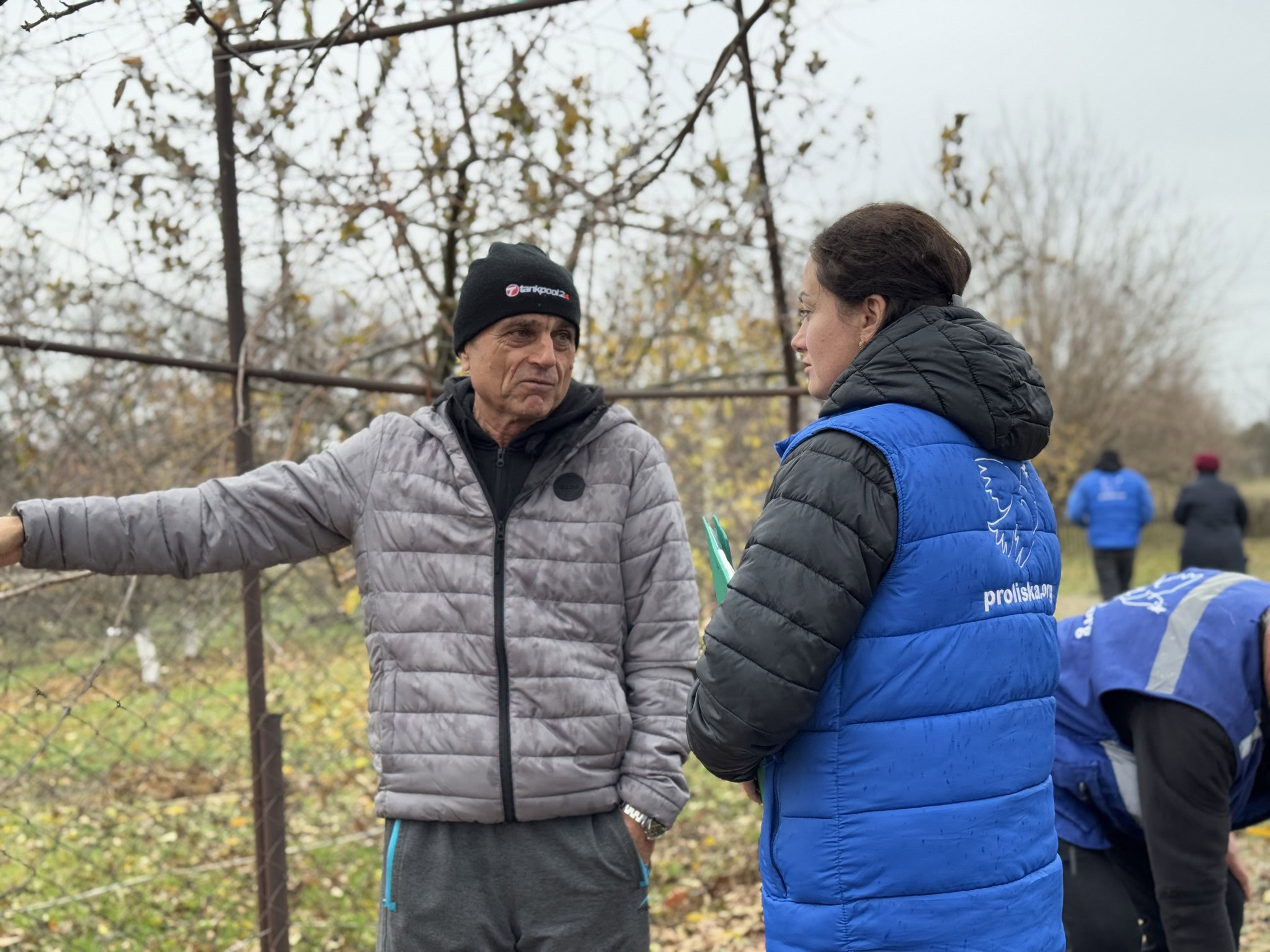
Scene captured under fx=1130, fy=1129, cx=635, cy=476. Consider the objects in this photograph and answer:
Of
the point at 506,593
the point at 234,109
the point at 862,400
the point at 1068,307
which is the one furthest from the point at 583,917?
the point at 1068,307

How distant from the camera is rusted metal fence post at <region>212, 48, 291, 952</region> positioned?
9.81 ft

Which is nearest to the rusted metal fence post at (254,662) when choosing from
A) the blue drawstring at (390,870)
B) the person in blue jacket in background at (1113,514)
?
the blue drawstring at (390,870)

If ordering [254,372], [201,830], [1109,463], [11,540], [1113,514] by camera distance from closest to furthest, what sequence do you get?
[11,540] → [254,372] → [201,830] → [1113,514] → [1109,463]

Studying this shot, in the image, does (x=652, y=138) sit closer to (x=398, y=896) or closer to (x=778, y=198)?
(x=778, y=198)

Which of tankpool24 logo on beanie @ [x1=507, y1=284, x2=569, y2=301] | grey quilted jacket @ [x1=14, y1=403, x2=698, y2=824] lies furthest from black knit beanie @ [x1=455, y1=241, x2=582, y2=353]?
grey quilted jacket @ [x1=14, y1=403, x2=698, y2=824]

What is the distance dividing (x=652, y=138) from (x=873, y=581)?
2.75 m

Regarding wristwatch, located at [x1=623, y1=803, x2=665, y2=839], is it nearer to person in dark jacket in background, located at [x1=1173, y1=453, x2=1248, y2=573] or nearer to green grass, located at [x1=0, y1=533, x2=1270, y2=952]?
green grass, located at [x1=0, y1=533, x2=1270, y2=952]

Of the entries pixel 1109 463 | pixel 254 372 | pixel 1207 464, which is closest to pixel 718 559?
pixel 254 372

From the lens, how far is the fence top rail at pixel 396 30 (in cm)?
292

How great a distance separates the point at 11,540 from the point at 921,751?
1.50m

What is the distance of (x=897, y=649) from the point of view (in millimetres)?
1550

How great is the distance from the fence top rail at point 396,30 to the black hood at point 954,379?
5.75 feet

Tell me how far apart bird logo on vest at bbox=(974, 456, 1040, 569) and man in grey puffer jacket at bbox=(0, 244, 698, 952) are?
2.45 ft

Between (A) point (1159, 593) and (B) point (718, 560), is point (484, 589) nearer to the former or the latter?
(B) point (718, 560)
